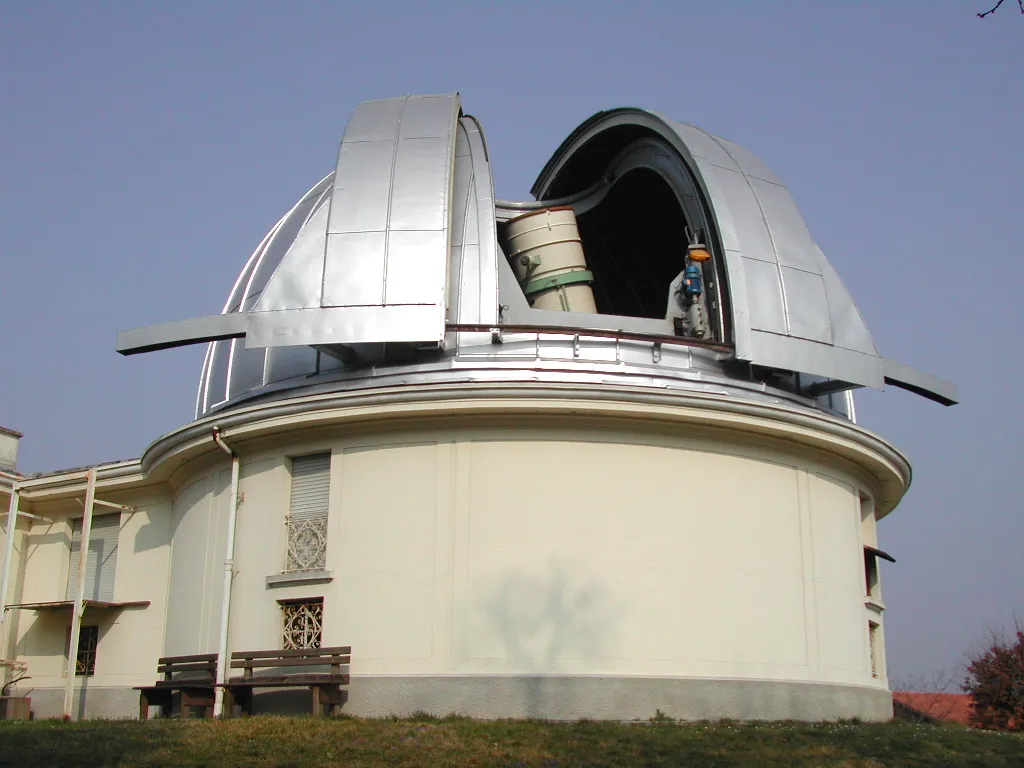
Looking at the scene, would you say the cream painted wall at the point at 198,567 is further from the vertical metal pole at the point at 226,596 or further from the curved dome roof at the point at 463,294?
the curved dome roof at the point at 463,294

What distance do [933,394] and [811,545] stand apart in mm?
3857

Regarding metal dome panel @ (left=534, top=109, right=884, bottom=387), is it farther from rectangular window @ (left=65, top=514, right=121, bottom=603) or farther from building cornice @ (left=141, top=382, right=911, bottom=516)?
rectangular window @ (left=65, top=514, right=121, bottom=603)

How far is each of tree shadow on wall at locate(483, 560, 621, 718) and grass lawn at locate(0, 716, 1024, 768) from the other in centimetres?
98

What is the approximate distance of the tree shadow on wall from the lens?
47.1ft

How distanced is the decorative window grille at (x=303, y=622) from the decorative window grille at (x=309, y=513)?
45 cm

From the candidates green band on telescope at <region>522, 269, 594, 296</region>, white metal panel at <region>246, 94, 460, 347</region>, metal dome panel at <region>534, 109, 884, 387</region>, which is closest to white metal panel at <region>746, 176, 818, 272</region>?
metal dome panel at <region>534, 109, 884, 387</region>

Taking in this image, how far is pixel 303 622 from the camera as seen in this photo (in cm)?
1532

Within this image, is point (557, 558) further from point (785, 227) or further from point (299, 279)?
point (785, 227)

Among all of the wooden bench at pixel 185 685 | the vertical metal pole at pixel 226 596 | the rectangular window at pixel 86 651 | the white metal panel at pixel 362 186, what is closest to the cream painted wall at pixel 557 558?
the vertical metal pole at pixel 226 596

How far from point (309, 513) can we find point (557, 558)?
340 centimetres

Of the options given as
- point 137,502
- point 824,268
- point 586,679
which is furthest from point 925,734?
point 137,502

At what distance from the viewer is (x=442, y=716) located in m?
14.0

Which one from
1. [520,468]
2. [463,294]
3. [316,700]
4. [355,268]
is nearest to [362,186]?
[355,268]

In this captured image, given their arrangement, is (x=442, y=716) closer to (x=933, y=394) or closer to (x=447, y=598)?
(x=447, y=598)
